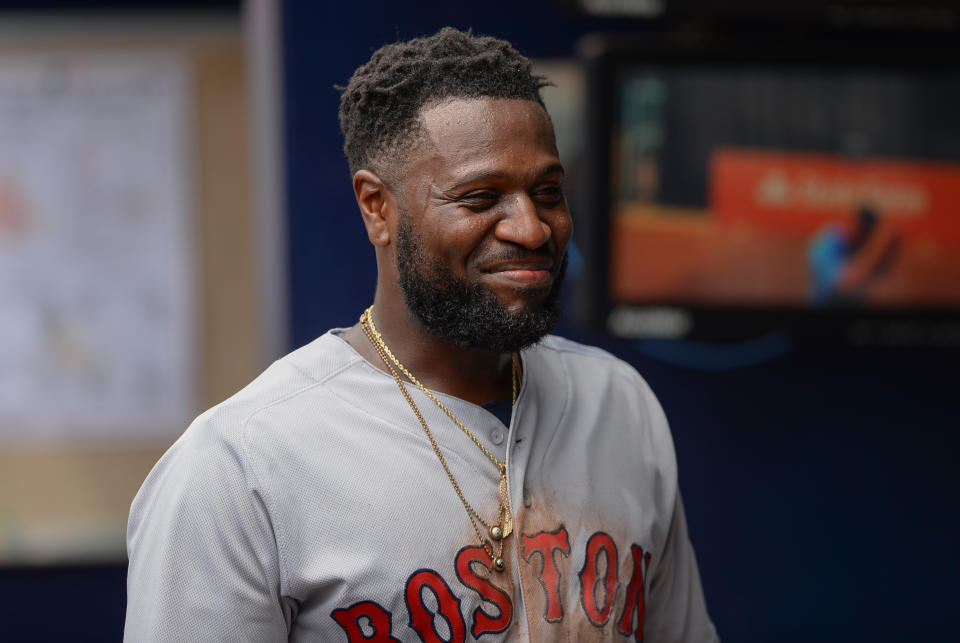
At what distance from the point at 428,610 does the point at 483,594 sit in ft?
0.27

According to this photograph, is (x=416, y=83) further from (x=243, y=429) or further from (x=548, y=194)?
(x=243, y=429)

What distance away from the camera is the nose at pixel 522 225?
1319 millimetres

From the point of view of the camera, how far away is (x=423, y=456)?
1.39m

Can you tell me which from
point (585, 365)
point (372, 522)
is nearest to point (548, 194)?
point (585, 365)

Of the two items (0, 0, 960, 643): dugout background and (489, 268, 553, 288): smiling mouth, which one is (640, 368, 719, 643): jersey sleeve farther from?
(0, 0, 960, 643): dugout background

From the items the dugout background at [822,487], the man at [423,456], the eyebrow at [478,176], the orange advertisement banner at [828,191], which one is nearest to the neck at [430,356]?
the man at [423,456]

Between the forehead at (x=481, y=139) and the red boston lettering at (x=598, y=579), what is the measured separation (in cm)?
55

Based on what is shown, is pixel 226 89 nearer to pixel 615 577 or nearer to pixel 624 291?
pixel 624 291

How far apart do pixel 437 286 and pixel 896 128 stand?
1890 mm

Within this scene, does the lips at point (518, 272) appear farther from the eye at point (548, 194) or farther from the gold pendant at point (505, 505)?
the gold pendant at point (505, 505)

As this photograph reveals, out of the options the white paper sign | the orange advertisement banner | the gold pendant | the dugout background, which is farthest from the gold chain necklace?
the white paper sign

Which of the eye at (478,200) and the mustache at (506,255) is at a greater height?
the eye at (478,200)

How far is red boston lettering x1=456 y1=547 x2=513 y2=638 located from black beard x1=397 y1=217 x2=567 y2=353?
0.28m

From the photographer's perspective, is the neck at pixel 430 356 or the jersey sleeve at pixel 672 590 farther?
the jersey sleeve at pixel 672 590
